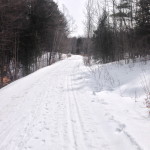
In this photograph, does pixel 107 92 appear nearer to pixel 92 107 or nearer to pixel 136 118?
pixel 92 107

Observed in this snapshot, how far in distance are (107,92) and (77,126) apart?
3221 millimetres

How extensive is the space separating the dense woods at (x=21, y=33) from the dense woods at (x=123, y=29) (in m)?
6.07

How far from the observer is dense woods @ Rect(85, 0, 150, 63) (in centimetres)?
1084

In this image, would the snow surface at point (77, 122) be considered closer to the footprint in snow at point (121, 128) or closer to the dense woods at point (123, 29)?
the footprint in snow at point (121, 128)

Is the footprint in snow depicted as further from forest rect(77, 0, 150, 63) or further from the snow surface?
forest rect(77, 0, 150, 63)

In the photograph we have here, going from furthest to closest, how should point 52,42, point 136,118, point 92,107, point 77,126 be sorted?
point 52,42 → point 92,107 → point 136,118 → point 77,126

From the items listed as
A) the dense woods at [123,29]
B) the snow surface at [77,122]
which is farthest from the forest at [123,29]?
the snow surface at [77,122]

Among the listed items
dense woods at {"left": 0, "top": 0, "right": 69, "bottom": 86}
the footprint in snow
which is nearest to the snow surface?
the footprint in snow

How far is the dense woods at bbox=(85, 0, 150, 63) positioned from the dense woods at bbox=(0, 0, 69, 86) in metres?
6.07

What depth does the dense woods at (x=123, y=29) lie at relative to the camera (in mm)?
10844

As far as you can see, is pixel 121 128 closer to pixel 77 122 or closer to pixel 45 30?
pixel 77 122

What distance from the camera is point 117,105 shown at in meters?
5.16

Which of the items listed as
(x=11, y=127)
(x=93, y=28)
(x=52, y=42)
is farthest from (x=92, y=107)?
(x=52, y=42)

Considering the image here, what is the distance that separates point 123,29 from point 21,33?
9930mm
